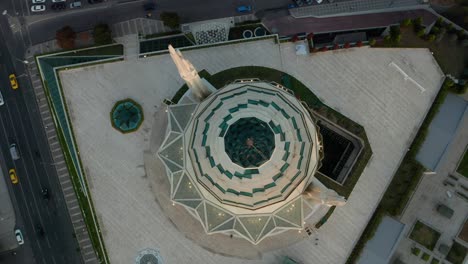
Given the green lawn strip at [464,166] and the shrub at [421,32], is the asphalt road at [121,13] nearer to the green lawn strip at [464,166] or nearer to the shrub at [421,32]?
the shrub at [421,32]

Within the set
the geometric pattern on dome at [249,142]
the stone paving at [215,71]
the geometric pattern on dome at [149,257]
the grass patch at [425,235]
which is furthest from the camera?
the grass patch at [425,235]

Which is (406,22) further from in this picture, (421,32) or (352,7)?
(352,7)

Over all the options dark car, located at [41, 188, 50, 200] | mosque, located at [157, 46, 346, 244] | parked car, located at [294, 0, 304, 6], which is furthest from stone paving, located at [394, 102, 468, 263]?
dark car, located at [41, 188, 50, 200]

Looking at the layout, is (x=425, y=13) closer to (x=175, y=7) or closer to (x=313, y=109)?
(x=313, y=109)

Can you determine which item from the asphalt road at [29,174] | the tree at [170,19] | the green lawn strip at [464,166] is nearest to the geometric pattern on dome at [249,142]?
the tree at [170,19]

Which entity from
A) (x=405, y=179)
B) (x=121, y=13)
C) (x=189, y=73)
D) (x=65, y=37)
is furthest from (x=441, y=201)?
(x=65, y=37)

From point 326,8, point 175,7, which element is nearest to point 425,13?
point 326,8
